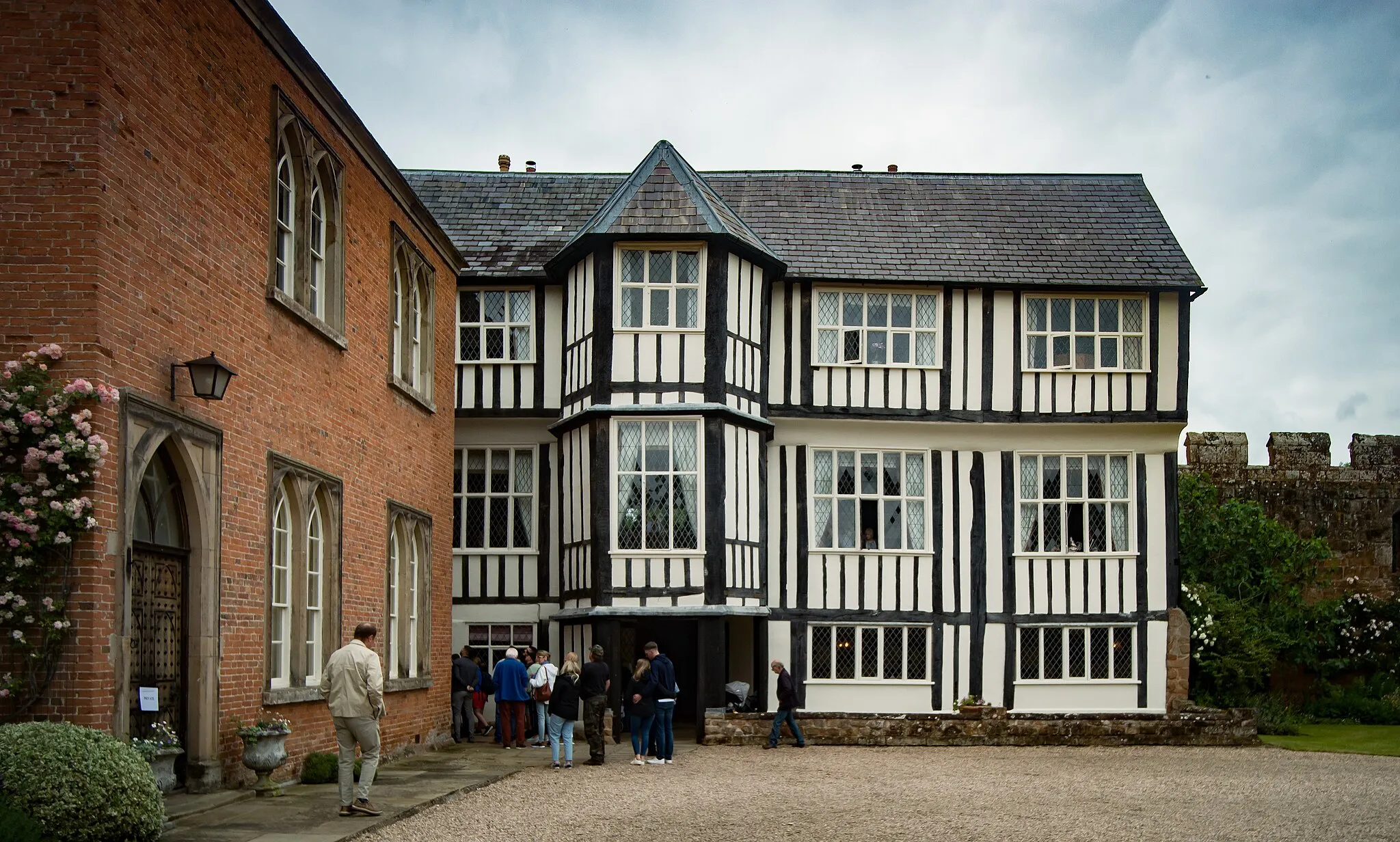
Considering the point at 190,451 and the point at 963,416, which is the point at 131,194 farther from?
the point at 963,416

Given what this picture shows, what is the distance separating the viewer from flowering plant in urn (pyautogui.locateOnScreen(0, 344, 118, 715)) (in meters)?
9.95

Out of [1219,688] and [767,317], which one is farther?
[1219,688]

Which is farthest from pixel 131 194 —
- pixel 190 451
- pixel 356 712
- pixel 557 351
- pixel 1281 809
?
pixel 557 351

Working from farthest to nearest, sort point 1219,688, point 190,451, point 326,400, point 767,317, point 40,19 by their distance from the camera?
point 1219,688, point 767,317, point 326,400, point 190,451, point 40,19

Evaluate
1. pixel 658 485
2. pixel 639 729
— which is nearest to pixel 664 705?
pixel 639 729

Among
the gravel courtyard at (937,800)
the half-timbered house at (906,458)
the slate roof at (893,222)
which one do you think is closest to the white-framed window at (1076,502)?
the half-timbered house at (906,458)

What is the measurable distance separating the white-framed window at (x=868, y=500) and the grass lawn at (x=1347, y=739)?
662 cm

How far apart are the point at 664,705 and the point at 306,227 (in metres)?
7.56

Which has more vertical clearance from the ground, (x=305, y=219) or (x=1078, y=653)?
(x=305, y=219)

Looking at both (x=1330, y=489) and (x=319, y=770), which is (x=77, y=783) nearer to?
(x=319, y=770)

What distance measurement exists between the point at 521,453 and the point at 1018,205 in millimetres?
10350

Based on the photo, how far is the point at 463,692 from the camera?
23250 mm

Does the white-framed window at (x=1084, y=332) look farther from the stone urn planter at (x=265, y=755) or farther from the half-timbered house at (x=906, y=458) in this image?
the stone urn planter at (x=265, y=755)

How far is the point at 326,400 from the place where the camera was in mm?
16031
